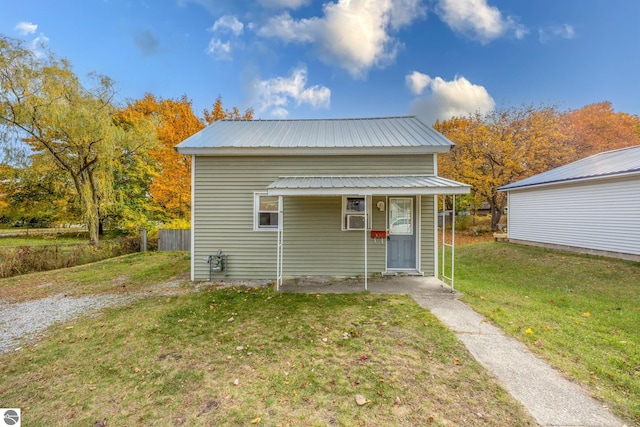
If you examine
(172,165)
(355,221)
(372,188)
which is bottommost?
(355,221)

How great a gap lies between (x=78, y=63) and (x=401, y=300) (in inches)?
655

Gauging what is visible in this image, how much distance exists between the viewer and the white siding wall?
29.2 feet

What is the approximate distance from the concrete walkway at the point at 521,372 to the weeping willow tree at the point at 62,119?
14.5 meters

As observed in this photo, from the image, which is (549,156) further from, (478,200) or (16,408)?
(16,408)

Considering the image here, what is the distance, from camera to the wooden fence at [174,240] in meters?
13.0

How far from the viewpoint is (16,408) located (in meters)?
2.62

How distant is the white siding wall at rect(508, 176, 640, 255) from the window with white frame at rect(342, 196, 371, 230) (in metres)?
9.31

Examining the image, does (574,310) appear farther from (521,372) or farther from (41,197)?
(41,197)

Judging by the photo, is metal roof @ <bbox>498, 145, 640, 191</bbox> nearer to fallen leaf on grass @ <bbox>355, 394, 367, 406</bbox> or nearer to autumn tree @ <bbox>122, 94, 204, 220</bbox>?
fallen leaf on grass @ <bbox>355, 394, 367, 406</bbox>

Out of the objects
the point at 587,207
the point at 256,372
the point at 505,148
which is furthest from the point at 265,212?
the point at 505,148

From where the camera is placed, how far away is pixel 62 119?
10828 mm

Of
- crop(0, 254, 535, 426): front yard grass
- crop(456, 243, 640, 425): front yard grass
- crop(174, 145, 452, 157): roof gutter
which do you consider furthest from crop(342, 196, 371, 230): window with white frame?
crop(456, 243, 640, 425): front yard grass

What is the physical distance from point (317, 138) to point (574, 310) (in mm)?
7135

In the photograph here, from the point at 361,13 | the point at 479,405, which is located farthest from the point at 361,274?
the point at 361,13
